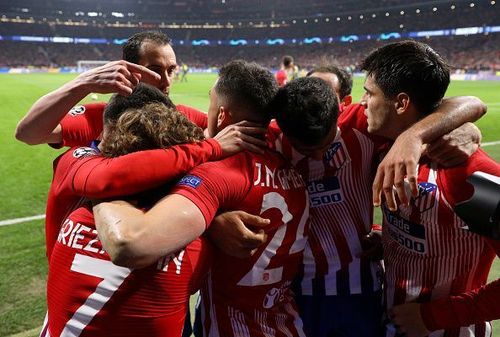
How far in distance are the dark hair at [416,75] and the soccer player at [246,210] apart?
0.25 metres

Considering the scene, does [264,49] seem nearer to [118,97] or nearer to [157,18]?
[157,18]

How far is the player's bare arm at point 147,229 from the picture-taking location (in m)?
1.35

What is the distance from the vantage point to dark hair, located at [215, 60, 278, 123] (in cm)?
194

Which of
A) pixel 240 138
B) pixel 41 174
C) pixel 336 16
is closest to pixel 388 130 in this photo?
pixel 240 138

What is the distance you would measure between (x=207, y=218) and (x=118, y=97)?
2.61 ft

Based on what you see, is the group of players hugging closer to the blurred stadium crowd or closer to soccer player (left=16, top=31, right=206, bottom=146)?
soccer player (left=16, top=31, right=206, bottom=146)

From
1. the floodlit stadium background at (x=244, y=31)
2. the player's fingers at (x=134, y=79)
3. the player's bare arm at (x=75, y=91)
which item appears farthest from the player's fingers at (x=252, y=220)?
the floodlit stadium background at (x=244, y=31)

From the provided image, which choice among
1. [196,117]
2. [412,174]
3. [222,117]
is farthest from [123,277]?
[196,117]

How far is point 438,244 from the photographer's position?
1.82 meters

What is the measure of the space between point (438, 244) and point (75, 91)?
1.84 m

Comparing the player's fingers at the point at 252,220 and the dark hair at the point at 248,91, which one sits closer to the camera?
the player's fingers at the point at 252,220

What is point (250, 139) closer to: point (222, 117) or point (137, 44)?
point (222, 117)

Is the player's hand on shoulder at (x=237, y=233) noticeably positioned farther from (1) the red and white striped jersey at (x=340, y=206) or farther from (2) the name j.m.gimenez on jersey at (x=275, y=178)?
(1) the red and white striped jersey at (x=340, y=206)

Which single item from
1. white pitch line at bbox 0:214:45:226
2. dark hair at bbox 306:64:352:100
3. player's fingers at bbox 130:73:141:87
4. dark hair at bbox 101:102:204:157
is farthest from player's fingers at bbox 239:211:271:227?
white pitch line at bbox 0:214:45:226
